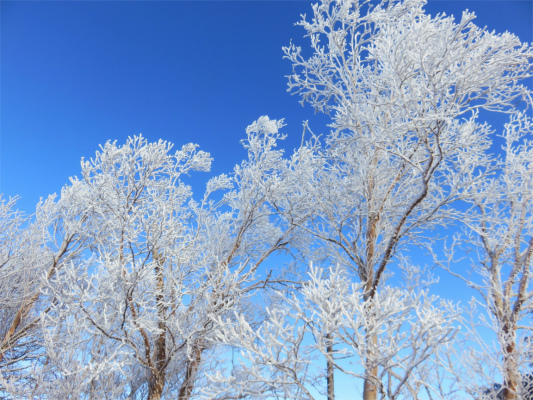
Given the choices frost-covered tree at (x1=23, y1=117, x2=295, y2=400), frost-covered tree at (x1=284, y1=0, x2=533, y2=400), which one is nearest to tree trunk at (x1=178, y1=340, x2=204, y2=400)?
frost-covered tree at (x1=23, y1=117, x2=295, y2=400)

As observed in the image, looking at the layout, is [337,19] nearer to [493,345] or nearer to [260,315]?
[493,345]

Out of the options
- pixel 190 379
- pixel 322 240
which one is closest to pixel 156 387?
pixel 190 379

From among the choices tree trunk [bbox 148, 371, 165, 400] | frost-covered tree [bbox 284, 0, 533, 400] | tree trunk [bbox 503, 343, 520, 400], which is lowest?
tree trunk [bbox 148, 371, 165, 400]

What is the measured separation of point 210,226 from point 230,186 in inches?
51.7

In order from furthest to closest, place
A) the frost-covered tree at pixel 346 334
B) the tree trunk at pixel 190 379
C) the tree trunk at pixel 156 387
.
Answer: the tree trunk at pixel 190 379, the tree trunk at pixel 156 387, the frost-covered tree at pixel 346 334

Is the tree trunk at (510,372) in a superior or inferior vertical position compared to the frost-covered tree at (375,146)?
inferior

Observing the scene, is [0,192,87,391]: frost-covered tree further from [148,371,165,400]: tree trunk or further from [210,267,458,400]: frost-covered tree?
[210,267,458,400]: frost-covered tree

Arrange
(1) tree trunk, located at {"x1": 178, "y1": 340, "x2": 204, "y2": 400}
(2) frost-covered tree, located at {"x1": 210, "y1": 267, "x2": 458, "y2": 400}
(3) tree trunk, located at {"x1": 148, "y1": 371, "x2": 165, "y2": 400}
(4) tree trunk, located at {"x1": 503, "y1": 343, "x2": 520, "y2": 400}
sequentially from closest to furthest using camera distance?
(2) frost-covered tree, located at {"x1": 210, "y1": 267, "x2": 458, "y2": 400}, (4) tree trunk, located at {"x1": 503, "y1": 343, "x2": 520, "y2": 400}, (3) tree trunk, located at {"x1": 148, "y1": 371, "x2": 165, "y2": 400}, (1) tree trunk, located at {"x1": 178, "y1": 340, "x2": 204, "y2": 400}

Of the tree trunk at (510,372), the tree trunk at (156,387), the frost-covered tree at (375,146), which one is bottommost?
the tree trunk at (156,387)

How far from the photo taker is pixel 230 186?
394 inches

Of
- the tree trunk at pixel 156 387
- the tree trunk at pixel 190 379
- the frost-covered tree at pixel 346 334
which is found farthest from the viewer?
the tree trunk at pixel 190 379

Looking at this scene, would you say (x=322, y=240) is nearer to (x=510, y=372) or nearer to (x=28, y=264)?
(x=510, y=372)

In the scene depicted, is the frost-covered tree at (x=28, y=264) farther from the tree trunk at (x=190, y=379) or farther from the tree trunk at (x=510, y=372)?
the tree trunk at (x=510, y=372)

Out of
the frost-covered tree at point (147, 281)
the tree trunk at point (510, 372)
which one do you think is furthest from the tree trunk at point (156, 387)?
the tree trunk at point (510, 372)
